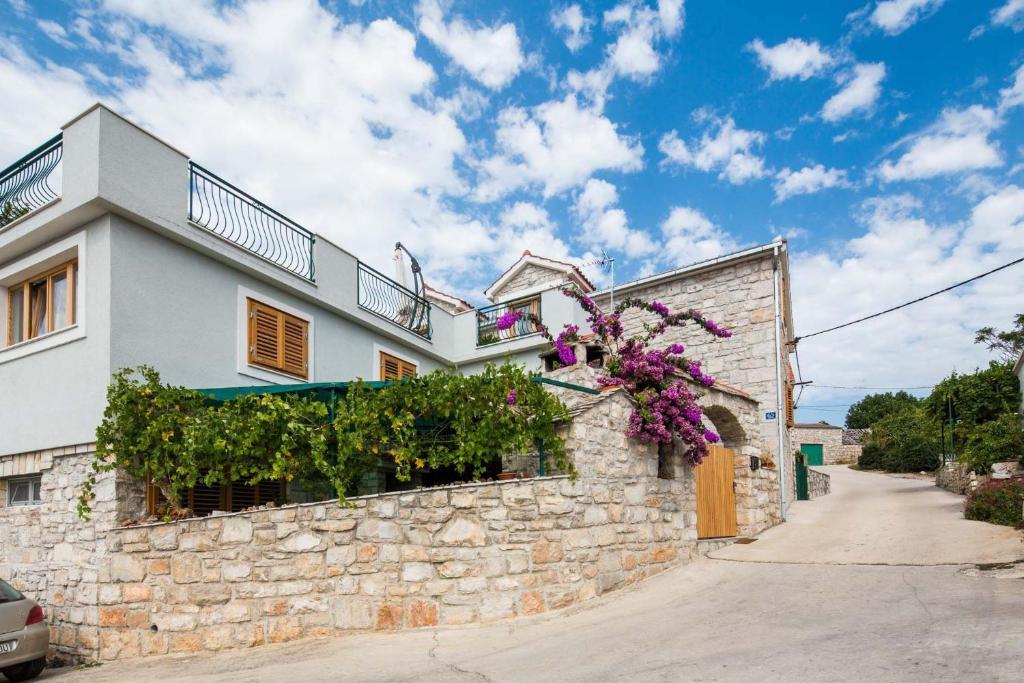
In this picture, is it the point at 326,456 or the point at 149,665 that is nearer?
the point at 149,665

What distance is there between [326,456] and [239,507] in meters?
2.70

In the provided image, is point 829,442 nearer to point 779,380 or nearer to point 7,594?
point 779,380

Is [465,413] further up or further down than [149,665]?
further up

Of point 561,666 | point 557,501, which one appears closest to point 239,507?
point 557,501

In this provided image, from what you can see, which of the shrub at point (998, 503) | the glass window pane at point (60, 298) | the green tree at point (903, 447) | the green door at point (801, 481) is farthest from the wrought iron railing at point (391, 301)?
the green tree at point (903, 447)

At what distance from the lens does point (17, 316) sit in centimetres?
1097

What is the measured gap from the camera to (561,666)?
6207mm

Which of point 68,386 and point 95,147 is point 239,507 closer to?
point 68,386

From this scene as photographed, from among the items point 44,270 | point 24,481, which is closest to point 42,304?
point 44,270

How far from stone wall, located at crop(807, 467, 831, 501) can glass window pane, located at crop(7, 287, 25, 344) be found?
59.3 ft

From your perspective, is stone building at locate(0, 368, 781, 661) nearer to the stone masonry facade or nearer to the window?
the window

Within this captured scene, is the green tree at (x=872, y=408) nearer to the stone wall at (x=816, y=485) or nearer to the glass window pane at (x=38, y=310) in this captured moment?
the stone wall at (x=816, y=485)

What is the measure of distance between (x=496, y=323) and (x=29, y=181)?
9806 mm

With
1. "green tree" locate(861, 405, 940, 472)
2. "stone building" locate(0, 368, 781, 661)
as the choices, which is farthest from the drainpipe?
"green tree" locate(861, 405, 940, 472)
